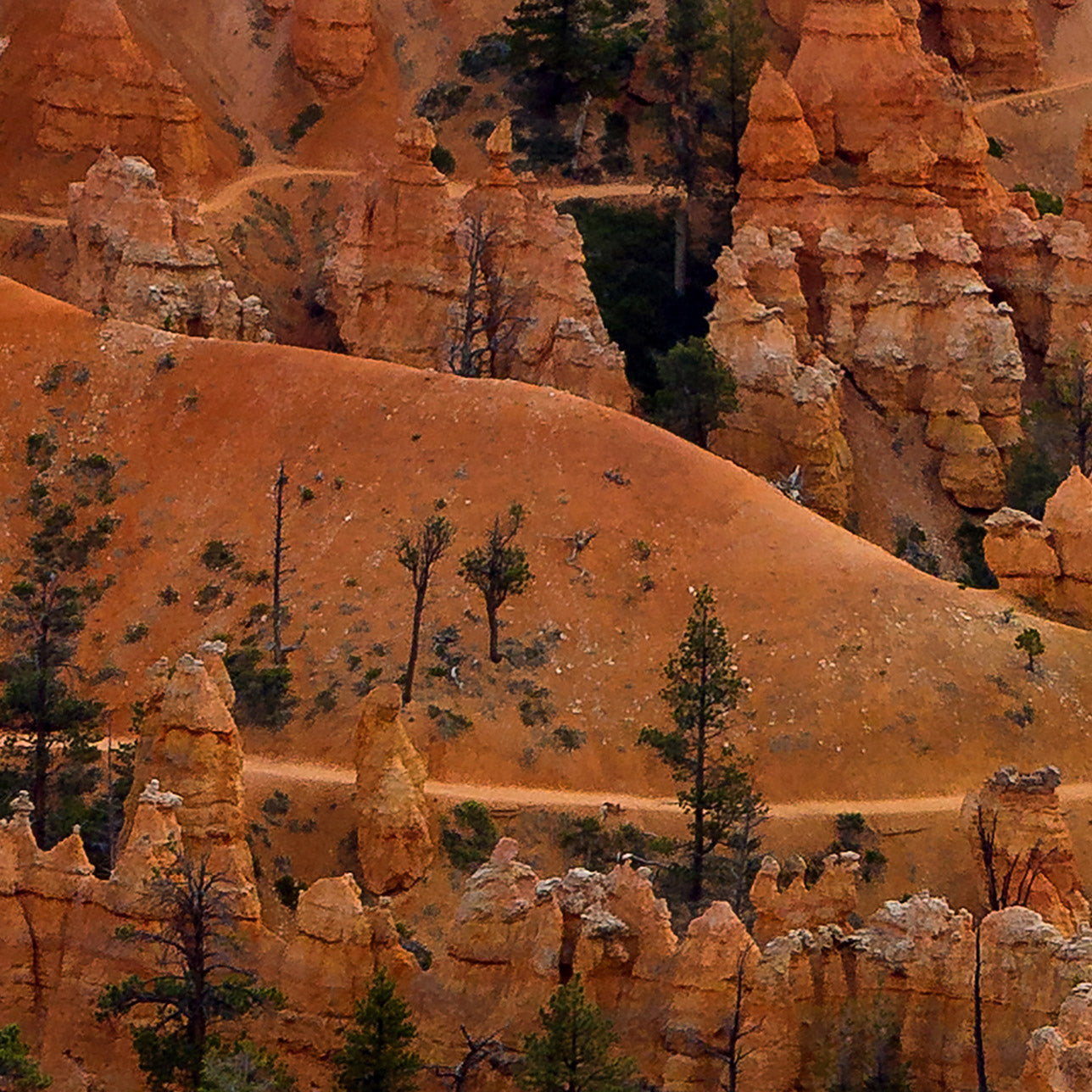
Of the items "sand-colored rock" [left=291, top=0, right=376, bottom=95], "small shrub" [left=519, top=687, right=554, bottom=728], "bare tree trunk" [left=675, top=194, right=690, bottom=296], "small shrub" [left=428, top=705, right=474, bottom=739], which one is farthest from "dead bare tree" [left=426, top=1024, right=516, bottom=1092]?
"sand-colored rock" [left=291, top=0, right=376, bottom=95]

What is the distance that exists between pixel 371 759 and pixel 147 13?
192ft

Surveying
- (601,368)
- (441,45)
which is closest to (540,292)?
(601,368)

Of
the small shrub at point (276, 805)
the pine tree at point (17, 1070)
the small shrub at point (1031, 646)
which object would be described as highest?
the small shrub at point (1031, 646)

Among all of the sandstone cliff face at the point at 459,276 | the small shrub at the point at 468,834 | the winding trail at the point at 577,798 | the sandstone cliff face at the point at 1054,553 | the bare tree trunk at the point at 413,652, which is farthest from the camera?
the sandstone cliff face at the point at 459,276

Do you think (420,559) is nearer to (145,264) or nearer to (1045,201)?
(145,264)

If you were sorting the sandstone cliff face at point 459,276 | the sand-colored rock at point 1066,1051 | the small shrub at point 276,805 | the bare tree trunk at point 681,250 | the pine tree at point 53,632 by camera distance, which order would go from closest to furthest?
1. the sand-colored rock at point 1066,1051
2. the pine tree at point 53,632
3. the small shrub at point 276,805
4. the sandstone cliff face at point 459,276
5. the bare tree trunk at point 681,250

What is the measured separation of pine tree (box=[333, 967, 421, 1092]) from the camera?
75.3m

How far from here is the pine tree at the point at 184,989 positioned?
77.9m

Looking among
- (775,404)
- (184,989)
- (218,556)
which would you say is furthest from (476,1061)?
(775,404)

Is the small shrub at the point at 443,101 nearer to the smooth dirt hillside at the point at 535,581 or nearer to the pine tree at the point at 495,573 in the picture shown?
the smooth dirt hillside at the point at 535,581

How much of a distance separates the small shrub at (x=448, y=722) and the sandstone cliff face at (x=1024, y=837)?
1508 centimetres

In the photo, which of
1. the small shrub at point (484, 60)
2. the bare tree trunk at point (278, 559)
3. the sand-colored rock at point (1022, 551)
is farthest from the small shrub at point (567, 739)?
the small shrub at point (484, 60)

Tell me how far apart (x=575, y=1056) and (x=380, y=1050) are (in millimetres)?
4061

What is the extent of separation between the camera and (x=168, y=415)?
115 m
